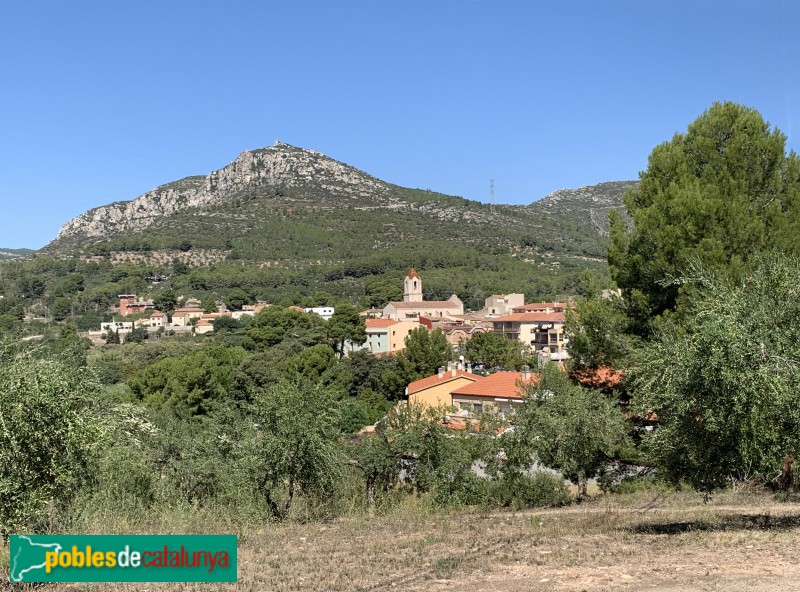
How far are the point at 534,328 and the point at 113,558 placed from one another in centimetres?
6252

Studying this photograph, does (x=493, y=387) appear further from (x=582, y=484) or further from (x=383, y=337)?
(x=383, y=337)

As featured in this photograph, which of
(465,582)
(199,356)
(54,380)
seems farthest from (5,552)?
(199,356)

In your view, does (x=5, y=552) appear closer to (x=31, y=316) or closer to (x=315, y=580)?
(x=315, y=580)

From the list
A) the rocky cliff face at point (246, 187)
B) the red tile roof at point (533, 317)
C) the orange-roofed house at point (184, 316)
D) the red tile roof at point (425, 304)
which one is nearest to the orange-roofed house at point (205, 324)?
the orange-roofed house at point (184, 316)

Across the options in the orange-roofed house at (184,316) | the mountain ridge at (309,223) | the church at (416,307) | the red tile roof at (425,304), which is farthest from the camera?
the mountain ridge at (309,223)

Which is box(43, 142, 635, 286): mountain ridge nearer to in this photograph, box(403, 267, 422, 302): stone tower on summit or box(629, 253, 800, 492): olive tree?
box(403, 267, 422, 302): stone tower on summit

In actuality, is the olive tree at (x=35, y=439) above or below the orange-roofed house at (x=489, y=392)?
above

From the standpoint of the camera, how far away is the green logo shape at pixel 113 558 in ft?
22.0

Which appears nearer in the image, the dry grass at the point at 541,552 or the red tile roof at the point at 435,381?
the dry grass at the point at 541,552

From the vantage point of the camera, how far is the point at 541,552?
8.41 meters

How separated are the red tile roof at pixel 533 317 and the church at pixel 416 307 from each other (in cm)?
1291

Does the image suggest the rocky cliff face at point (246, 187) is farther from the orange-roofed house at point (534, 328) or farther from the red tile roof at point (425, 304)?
the orange-roofed house at point (534, 328)

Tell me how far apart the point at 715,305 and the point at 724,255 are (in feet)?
17.4

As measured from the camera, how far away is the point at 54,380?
26.4 feet
